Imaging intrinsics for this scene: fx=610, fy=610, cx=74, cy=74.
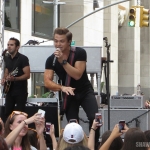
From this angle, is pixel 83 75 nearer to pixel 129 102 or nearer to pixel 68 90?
pixel 68 90

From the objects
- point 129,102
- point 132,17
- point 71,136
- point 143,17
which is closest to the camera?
point 71,136

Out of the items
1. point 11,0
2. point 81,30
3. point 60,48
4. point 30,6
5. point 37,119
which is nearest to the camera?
point 37,119

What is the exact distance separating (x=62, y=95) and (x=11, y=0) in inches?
866

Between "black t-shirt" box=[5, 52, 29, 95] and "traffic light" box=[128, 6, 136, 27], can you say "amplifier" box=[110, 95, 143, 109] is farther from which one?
"traffic light" box=[128, 6, 136, 27]

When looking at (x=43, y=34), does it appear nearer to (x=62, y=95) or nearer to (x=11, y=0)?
(x=11, y=0)

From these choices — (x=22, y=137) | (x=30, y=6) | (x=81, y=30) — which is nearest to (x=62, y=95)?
(x=22, y=137)

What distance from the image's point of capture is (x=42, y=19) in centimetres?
3300

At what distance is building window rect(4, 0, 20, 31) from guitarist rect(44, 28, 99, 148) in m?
21.2

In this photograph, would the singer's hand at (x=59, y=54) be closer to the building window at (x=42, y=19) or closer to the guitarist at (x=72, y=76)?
the guitarist at (x=72, y=76)

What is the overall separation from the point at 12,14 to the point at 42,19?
4.18 m

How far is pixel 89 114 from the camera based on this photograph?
23.3 ft

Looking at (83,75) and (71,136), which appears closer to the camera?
(71,136)

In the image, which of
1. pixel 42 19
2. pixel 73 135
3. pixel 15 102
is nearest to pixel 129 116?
pixel 15 102

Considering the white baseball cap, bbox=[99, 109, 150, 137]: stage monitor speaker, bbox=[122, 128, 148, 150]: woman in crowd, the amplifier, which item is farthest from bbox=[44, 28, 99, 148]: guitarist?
the amplifier
